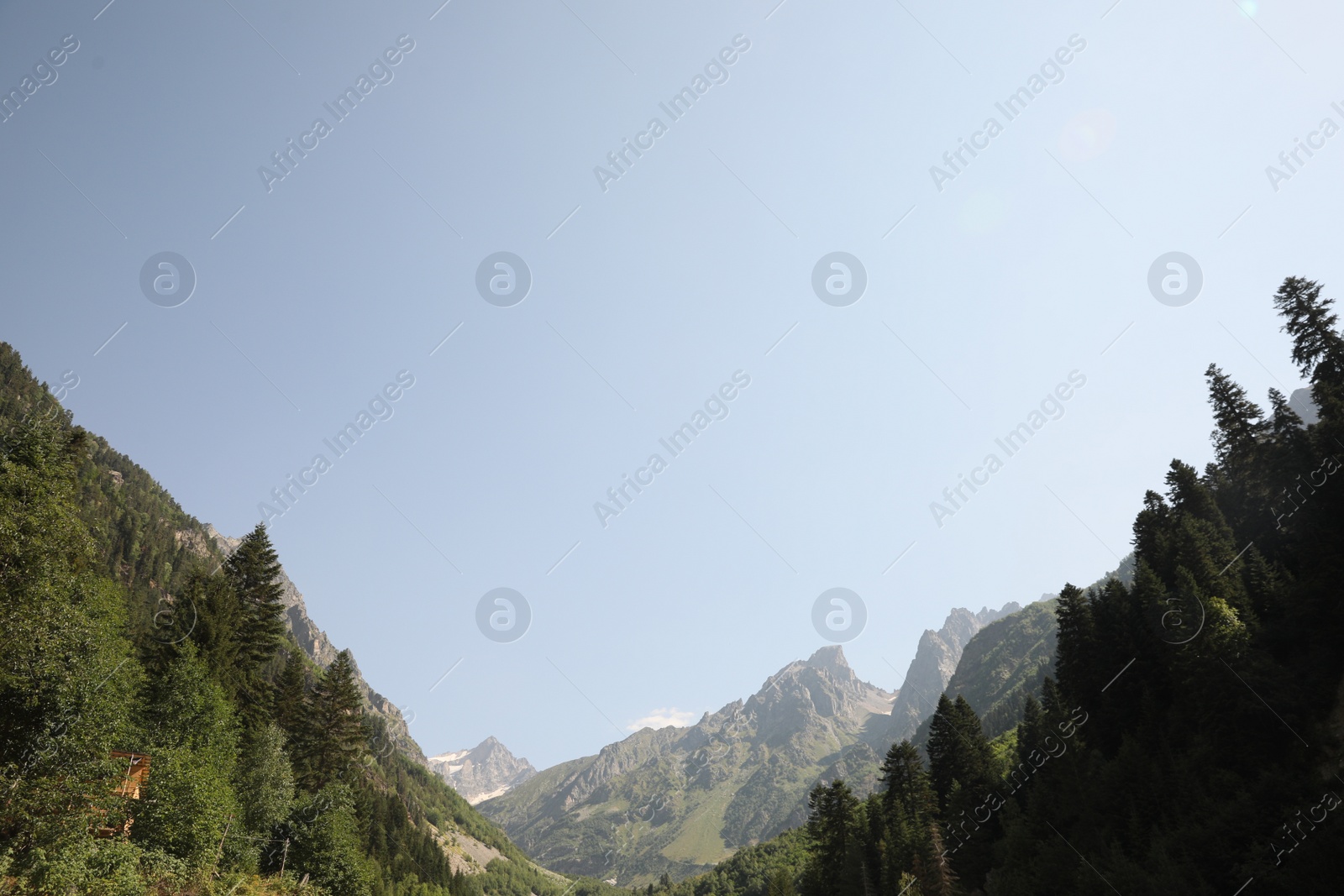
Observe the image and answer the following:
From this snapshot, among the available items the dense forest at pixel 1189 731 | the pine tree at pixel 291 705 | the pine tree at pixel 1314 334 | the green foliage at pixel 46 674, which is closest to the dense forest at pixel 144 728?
the green foliage at pixel 46 674

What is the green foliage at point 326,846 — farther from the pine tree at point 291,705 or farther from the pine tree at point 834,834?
the pine tree at point 834,834

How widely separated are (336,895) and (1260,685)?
198 ft

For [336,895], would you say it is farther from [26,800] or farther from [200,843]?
[26,800]

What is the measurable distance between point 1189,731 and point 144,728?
6753 centimetres

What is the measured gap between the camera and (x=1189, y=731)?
4522 cm

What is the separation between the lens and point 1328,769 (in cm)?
3394

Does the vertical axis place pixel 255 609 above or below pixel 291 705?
above

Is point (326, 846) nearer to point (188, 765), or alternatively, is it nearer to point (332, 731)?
point (188, 765)

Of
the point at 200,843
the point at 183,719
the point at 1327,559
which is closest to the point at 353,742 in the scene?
the point at 183,719

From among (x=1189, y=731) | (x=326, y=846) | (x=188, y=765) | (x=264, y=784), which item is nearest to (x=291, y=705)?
(x=264, y=784)

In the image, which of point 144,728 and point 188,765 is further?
point 144,728

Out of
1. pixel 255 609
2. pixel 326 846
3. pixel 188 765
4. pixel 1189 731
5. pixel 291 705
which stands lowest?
pixel 1189 731

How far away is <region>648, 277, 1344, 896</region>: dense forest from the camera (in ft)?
114

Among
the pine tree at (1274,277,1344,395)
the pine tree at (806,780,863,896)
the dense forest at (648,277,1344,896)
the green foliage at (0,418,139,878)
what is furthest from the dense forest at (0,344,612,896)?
the pine tree at (1274,277,1344,395)
